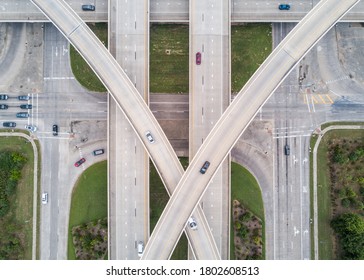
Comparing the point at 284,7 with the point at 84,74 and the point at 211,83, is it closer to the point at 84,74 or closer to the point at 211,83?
the point at 211,83

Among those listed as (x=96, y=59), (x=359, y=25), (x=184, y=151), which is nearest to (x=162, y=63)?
(x=96, y=59)

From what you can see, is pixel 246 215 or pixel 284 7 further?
pixel 246 215

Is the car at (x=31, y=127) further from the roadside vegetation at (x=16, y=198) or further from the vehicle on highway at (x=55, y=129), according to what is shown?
the vehicle on highway at (x=55, y=129)

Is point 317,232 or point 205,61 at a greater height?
point 205,61

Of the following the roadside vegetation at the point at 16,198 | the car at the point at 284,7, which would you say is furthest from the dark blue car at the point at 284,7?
the roadside vegetation at the point at 16,198

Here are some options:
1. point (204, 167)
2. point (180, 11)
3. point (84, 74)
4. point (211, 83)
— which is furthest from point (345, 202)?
point (84, 74)

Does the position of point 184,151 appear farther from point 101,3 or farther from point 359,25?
point 359,25
